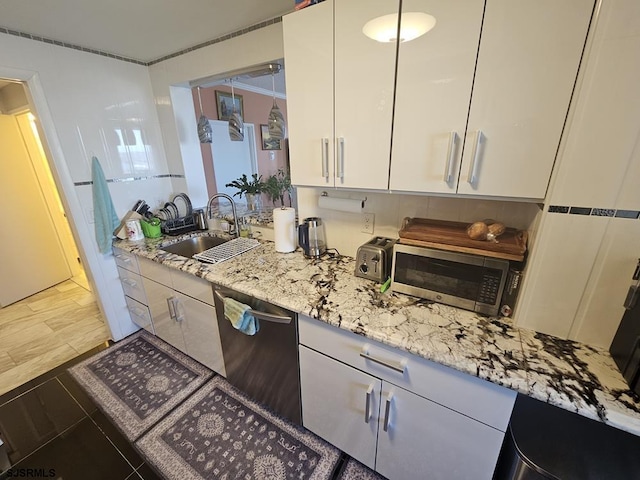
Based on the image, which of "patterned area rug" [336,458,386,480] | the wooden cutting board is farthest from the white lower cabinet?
the wooden cutting board

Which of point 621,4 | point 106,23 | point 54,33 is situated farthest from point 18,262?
point 621,4

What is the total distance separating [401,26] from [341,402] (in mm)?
1569

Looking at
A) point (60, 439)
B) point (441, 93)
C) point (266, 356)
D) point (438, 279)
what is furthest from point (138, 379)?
point (441, 93)

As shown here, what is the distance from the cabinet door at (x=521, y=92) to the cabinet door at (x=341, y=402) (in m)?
0.92

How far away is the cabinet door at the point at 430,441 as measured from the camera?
0.90m

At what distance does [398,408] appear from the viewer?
3.42 ft

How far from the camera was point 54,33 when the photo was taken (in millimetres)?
1693

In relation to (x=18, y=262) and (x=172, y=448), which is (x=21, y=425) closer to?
(x=172, y=448)

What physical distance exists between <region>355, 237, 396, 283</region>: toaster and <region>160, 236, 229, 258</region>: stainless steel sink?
4.21 feet

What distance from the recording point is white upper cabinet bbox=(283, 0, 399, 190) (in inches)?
40.9

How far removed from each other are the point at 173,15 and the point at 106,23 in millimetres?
461

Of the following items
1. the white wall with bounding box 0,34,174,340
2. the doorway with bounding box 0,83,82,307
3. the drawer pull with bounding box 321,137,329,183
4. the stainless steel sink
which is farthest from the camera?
the doorway with bounding box 0,83,82,307

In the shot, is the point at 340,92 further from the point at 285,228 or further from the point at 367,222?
the point at 285,228

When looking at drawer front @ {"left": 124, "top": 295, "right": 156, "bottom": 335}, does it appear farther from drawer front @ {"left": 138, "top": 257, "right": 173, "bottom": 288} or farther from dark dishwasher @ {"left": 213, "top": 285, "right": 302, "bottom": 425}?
dark dishwasher @ {"left": 213, "top": 285, "right": 302, "bottom": 425}
